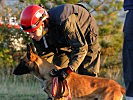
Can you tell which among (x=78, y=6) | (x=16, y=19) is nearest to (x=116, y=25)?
(x=16, y=19)

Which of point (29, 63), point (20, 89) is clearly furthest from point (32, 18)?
point (20, 89)

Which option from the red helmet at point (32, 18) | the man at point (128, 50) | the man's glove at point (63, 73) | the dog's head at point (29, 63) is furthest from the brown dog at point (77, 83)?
the man at point (128, 50)

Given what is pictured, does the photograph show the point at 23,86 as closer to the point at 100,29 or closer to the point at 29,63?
the point at 100,29

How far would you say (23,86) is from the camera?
8.62 meters

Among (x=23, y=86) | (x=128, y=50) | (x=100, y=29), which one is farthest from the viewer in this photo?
(x=100, y=29)

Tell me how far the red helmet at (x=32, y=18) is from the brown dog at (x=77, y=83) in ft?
1.38

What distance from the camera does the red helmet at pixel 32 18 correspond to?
504cm

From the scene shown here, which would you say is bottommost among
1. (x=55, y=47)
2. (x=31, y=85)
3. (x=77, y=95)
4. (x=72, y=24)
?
(x=31, y=85)

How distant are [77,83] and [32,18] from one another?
41.4 inches

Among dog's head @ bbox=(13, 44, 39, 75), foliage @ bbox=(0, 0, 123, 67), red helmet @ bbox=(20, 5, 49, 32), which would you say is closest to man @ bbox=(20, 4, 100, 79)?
red helmet @ bbox=(20, 5, 49, 32)

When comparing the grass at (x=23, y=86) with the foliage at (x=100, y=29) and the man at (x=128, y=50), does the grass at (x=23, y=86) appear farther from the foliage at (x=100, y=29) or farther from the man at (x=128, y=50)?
the man at (x=128, y=50)

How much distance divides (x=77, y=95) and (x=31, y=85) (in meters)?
3.58

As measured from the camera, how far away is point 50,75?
209 inches

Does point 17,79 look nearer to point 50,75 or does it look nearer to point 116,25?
point 116,25
